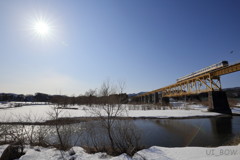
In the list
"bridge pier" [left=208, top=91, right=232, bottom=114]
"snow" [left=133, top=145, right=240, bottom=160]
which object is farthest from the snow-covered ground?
"bridge pier" [left=208, top=91, right=232, bottom=114]

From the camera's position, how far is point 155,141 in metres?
10.7

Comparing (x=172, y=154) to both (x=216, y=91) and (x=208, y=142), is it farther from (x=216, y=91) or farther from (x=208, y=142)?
(x=216, y=91)

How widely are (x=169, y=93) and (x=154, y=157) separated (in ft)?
141

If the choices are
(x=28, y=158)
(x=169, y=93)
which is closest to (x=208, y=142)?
(x=28, y=158)

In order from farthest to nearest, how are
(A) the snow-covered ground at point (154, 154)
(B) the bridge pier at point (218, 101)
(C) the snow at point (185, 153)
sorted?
1. (B) the bridge pier at point (218, 101)
2. (A) the snow-covered ground at point (154, 154)
3. (C) the snow at point (185, 153)

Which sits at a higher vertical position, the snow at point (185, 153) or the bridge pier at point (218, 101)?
the bridge pier at point (218, 101)

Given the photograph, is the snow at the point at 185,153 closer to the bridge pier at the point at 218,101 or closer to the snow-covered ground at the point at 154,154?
the snow-covered ground at the point at 154,154

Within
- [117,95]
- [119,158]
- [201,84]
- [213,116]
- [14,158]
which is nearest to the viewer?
[119,158]

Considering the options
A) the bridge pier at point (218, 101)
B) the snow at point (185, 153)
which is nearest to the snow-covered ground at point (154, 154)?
the snow at point (185, 153)

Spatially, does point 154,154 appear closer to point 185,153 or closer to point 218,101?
point 185,153

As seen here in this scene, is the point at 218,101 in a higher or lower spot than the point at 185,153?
higher

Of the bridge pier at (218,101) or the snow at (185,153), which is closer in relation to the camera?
the snow at (185,153)

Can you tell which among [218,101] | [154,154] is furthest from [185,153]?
[218,101]

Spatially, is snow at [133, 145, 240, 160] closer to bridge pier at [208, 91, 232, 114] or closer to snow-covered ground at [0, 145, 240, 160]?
snow-covered ground at [0, 145, 240, 160]
